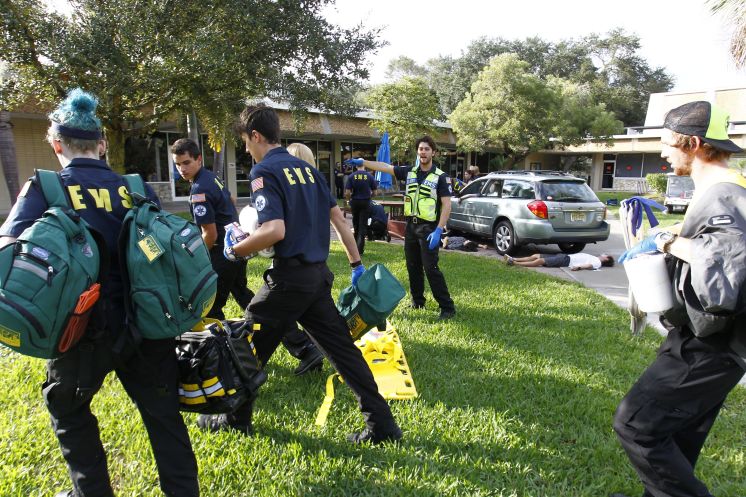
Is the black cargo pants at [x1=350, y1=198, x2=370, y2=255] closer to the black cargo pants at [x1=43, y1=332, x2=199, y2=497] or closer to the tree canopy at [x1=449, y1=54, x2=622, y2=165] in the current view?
the black cargo pants at [x1=43, y1=332, x2=199, y2=497]

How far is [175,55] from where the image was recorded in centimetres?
692

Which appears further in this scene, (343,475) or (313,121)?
(313,121)

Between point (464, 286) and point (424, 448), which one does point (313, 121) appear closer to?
point (464, 286)

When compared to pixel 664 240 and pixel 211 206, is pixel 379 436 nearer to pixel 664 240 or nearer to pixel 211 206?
pixel 664 240

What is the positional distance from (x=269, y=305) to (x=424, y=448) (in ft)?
4.19

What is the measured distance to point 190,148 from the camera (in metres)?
4.00

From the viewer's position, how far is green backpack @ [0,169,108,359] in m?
1.61

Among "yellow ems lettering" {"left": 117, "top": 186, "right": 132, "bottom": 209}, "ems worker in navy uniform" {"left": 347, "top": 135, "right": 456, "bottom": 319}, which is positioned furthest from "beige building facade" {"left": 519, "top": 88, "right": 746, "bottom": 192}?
"yellow ems lettering" {"left": 117, "top": 186, "right": 132, "bottom": 209}

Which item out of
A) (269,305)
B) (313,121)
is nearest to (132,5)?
(269,305)

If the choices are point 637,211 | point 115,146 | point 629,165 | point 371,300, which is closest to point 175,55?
point 115,146

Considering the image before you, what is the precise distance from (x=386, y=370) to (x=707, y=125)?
107 inches

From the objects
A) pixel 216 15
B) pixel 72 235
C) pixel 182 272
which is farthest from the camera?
pixel 216 15

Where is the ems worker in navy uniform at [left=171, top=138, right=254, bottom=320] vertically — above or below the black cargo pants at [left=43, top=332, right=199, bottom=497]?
above

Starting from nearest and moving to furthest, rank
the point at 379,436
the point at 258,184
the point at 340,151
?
the point at 258,184 < the point at 379,436 < the point at 340,151
